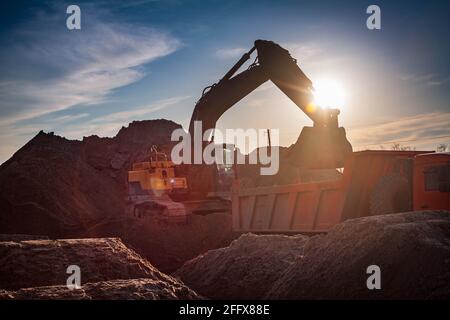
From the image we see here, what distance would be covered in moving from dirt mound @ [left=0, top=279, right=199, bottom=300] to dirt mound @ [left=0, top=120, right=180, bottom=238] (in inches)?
604

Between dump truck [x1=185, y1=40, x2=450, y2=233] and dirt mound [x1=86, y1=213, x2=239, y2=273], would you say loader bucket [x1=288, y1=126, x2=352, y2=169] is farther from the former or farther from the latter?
dirt mound [x1=86, y1=213, x2=239, y2=273]

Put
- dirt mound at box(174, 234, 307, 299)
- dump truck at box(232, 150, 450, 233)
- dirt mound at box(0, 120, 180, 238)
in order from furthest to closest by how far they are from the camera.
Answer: dirt mound at box(0, 120, 180, 238)
dirt mound at box(174, 234, 307, 299)
dump truck at box(232, 150, 450, 233)

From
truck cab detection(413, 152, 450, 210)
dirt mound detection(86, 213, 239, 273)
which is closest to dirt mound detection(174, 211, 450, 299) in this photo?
truck cab detection(413, 152, 450, 210)

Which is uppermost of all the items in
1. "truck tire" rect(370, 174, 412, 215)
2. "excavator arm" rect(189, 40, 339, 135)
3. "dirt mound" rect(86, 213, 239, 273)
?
"excavator arm" rect(189, 40, 339, 135)

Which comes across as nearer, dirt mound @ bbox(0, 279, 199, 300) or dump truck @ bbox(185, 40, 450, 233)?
dirt mound @ bbox(0, 279, 199, 300)

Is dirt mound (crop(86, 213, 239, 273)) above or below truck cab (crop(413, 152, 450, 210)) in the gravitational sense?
below

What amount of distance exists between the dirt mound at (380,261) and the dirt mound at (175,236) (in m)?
8.54

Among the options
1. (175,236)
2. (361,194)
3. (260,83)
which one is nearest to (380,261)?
(361,194)

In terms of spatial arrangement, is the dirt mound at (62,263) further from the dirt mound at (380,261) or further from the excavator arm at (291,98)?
the excavator arm at (291,98)

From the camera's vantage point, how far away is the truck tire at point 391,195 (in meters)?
8.17

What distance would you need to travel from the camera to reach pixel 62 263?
16.5 ft

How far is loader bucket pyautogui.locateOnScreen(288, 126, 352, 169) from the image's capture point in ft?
37.1

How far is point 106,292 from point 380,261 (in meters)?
2.77
